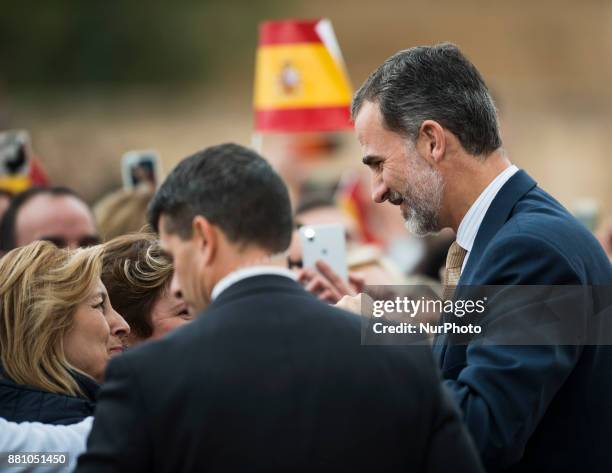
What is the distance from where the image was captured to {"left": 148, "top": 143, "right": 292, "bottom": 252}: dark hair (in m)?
2.29

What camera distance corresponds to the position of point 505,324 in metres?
2.70

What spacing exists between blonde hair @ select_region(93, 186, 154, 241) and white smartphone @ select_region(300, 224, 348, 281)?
1277 millimetres

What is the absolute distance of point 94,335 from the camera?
3.18m

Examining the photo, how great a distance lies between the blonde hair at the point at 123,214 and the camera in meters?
5.33

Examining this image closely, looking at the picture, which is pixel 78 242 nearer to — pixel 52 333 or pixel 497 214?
pixel 52 333

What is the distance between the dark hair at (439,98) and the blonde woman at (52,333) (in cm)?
94

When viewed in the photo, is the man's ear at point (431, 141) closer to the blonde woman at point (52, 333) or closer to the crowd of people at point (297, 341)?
the crowd of people at point (297, 341)

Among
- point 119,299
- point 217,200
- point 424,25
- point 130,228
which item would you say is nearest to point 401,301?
point 119,299

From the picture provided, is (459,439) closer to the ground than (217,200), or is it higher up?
closer to the ground

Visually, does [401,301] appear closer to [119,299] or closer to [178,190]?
[119,299]

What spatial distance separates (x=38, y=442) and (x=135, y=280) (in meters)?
0.81

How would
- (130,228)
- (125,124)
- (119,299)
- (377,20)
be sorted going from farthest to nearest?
(377,20), (125,124), (130,228), (119,299)

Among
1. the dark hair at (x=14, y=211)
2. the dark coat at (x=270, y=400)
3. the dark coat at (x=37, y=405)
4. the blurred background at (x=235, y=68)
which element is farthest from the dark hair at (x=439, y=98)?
the blurred background at (x=235, y=68)

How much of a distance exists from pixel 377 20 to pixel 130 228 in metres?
10.7
